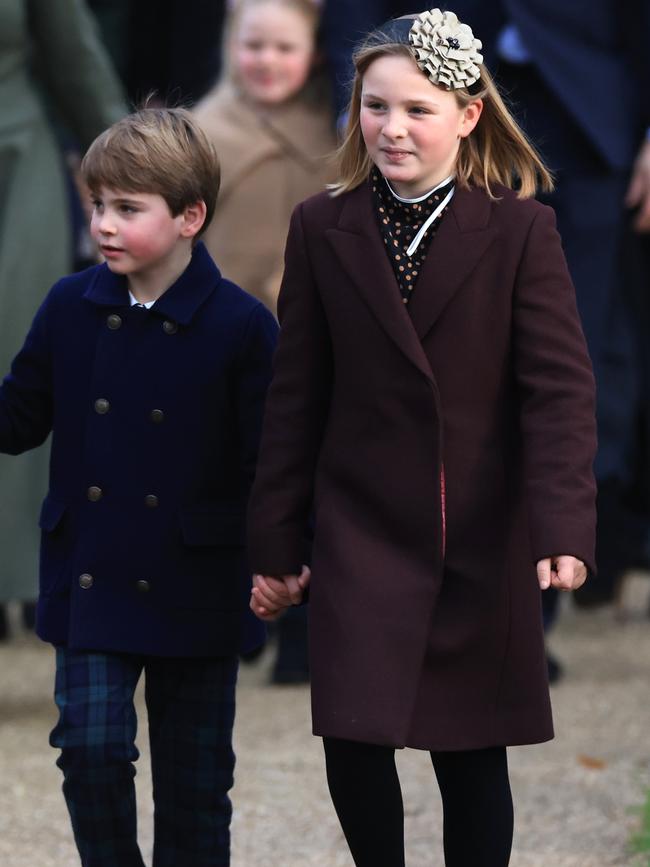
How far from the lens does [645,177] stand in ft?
20.3

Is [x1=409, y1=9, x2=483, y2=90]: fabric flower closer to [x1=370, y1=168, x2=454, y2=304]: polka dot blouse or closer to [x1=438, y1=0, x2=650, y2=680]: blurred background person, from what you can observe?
[x1=370, y1=168, x2=454, y2=304]: polka dot blouse

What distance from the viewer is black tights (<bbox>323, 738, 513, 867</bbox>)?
354 centimetres

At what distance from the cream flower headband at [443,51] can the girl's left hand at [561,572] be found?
74cm

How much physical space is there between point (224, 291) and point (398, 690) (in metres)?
0.76

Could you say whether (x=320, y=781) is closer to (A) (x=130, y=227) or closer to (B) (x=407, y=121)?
(A) (x=130, y=227)

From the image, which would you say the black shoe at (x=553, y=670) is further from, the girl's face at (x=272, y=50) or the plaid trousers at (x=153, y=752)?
the plaid trousers at (x=153, y=752)

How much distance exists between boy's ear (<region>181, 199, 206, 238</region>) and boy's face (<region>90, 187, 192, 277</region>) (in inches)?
1.3

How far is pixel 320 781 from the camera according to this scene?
5.02m

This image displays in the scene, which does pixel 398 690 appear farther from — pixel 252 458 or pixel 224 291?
pixel 224 291

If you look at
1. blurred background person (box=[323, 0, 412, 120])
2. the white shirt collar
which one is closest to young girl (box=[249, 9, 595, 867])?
the white shirt collar

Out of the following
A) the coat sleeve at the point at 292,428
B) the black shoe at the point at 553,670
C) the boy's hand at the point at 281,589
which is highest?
the coat sleeve at the point at 292,428

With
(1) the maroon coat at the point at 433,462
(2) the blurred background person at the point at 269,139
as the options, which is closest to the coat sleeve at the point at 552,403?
(1) the maroon coat at the point at 433,462

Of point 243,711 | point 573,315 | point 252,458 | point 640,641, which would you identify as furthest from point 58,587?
point 640,641

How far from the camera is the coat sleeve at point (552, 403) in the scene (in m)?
3.39
